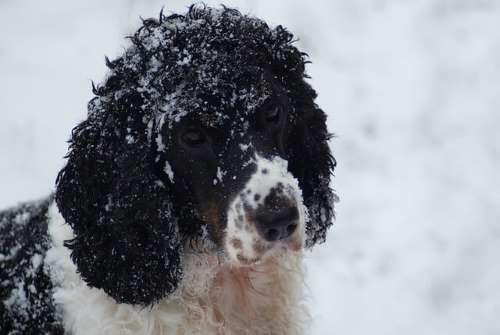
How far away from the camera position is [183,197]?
3.30 meters

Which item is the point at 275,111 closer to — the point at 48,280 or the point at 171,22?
the point at 171,22

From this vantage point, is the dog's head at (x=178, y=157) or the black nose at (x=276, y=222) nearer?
the black nose at (x=276, y=222)

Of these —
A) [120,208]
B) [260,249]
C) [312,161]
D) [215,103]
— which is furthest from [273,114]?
[120,208]

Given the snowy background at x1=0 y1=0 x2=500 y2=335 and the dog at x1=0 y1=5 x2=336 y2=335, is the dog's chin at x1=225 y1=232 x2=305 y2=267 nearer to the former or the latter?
the dog at x1=0 y1=5 x2=336 y2=335

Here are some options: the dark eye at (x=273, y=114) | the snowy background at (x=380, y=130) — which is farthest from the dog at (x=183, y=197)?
the snowy background at (x=380, y=130)

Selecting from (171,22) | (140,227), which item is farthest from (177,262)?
(171,22)

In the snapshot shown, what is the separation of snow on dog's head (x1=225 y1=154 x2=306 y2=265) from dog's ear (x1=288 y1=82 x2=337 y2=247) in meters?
0.61

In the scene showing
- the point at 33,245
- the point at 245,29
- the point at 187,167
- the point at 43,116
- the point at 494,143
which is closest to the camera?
the point at 187,167

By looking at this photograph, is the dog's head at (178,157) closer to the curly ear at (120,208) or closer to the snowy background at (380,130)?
the curly ear at (120,208)

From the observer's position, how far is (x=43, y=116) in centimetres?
670

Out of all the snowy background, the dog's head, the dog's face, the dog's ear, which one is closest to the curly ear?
the dog's head

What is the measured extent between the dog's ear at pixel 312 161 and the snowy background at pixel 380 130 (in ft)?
3.21

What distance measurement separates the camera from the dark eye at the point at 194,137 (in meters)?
3.16

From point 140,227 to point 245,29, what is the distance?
1.12 meters
